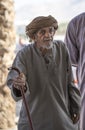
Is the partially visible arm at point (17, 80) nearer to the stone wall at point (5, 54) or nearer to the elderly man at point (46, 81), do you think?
the elderly man at point (46, 81)


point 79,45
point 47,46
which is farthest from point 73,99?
point 79,45

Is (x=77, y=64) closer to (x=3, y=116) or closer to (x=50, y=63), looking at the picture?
(x=50, y=63)

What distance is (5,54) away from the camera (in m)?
4.82

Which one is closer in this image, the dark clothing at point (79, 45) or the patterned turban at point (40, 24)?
the patterned turban at point (40, 24)

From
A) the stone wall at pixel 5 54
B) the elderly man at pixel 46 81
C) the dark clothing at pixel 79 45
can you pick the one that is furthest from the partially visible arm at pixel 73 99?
the stone wall at pixel 5 54

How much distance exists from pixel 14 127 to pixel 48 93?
2641mm

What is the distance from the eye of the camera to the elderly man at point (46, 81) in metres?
2.37

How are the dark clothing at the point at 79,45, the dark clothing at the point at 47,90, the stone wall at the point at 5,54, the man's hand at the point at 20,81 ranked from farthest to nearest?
1. the stone wall at the point at 5,54
2. the dark clothing at the point at 79,45
3. the dark clothing at the point at 47,90
4. the man's hand at the point at 20,81

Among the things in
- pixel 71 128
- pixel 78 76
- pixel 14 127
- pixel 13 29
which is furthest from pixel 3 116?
pixel 71 128

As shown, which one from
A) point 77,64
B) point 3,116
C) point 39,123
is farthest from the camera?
point 3,116

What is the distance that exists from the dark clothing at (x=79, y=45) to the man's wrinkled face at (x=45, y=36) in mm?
530

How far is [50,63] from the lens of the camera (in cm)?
245

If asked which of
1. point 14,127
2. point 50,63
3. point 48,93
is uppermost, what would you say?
point 50,63

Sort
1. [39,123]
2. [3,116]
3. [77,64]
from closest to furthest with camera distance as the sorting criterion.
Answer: [39,123] → [77,64] → [3,116]
